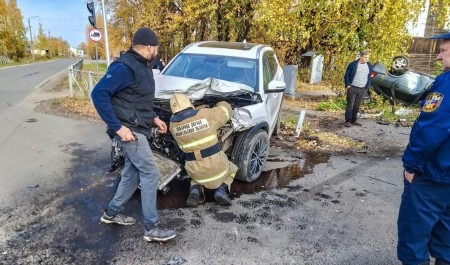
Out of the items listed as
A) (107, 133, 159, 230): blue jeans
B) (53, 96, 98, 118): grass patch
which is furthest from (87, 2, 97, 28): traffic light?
(107, 133, 159, 230): blue jeans

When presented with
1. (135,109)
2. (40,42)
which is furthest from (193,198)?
(40,42)

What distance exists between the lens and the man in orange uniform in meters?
3.71

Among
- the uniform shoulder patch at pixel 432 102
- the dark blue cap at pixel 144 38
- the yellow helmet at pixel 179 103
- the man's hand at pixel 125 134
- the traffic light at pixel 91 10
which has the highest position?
the traffic light at pixel 91 10

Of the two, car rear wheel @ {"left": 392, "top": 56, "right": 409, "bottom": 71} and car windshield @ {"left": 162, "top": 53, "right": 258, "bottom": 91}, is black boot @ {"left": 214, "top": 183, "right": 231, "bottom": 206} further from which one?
car rear wheel @ {"left": 392, "top": 56, "right": 409, "bottom": 71}

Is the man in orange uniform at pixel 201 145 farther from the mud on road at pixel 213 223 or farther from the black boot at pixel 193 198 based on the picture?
the mud on road at pixel 213 223

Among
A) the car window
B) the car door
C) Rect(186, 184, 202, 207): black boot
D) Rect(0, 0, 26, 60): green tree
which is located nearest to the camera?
Rect(186, 184, 202, 207): black boot

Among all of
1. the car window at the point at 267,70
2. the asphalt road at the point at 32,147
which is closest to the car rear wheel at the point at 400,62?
the car window at the point at 267,70

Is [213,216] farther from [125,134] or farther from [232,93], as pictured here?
[232,93]

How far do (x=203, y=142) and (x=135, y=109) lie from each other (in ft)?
3.26

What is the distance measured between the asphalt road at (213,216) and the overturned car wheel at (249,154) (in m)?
0.16

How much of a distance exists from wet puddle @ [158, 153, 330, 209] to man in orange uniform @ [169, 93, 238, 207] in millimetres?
265

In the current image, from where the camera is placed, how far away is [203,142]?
3799 millimetres

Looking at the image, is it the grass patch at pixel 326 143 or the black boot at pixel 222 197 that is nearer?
the black boot at pixel 222 197

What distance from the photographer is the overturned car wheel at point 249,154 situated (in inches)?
178
